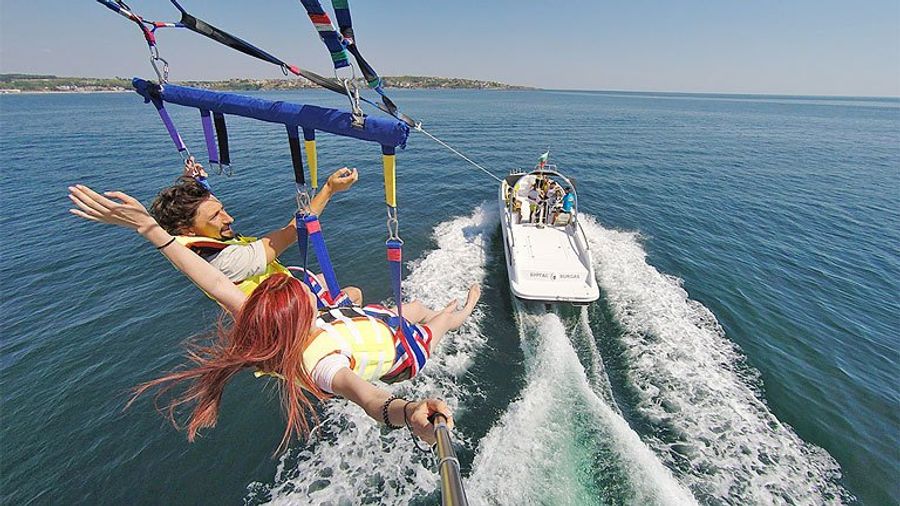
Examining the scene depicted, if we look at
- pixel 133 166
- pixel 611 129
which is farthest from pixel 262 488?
pixel 611 129

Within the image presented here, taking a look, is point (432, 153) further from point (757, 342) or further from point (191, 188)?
point (191, 188)

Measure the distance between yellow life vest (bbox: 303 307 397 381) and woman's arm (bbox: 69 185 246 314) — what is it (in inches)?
25.3

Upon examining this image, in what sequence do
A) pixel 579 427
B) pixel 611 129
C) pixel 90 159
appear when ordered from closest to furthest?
pixel 579 427, pixel 90 159, pixel 611 129

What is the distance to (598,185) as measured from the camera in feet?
73.2

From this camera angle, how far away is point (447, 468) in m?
1.60

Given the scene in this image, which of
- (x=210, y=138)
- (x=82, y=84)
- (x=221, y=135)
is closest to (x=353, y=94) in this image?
(x=221, y=135)

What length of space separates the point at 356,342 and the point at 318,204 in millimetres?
1442

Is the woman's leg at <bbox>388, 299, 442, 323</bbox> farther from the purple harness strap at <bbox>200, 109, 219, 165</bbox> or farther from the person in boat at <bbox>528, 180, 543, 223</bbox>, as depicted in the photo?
the person in boat at <bbox>528, 180, 543, 223</bbox>

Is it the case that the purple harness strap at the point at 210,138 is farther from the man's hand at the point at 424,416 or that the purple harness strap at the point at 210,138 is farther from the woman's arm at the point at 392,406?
the man's hand at the point at 424,416

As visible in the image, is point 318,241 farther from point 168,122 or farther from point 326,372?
point 168,122

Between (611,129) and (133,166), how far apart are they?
152 ft

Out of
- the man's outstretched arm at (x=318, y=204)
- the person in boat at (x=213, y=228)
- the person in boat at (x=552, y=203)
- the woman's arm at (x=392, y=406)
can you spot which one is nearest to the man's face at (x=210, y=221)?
the person in boat at (x=213, y=228)

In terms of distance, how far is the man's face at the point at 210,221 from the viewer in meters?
3.21

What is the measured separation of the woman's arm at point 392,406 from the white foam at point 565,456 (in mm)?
4339
